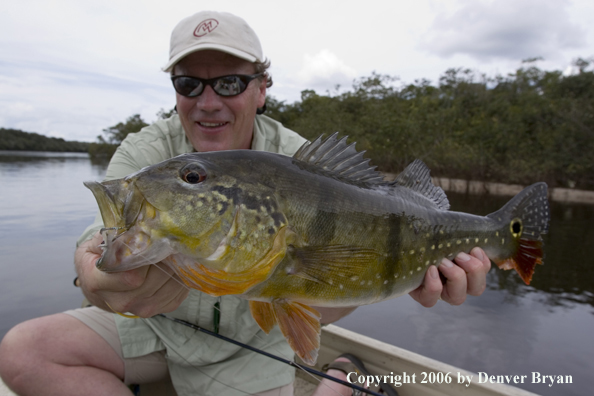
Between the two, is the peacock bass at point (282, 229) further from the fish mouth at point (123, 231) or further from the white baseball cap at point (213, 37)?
the white baseball cap at point (213, 37)

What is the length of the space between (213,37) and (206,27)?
151mm

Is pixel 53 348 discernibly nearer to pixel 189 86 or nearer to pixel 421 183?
pixel 189 86

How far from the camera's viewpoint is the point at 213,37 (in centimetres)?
277

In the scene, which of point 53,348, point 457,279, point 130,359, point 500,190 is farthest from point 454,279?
point 500,190

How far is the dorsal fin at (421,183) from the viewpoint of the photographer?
2195mm

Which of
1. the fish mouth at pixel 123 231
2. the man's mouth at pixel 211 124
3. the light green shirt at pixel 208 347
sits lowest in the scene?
the light green shirt at pixel 208 347

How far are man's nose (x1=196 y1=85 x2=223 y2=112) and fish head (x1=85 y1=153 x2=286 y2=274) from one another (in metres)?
1.42

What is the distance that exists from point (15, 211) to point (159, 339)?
55.4ft

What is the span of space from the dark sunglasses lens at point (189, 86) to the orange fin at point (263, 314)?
183 centimetres

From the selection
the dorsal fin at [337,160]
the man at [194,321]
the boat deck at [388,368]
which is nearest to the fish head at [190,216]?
the dorsal fin at [337,160]

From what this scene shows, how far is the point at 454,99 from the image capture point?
42.7m

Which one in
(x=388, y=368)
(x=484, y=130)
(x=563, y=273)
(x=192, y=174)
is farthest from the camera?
(x=484, y=130)

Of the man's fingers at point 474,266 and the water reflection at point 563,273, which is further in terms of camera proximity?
the water reflection at point 563,273

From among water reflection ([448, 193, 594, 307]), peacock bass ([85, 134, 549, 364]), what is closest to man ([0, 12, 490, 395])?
peacock bass ([85, 134, 549, 364])
